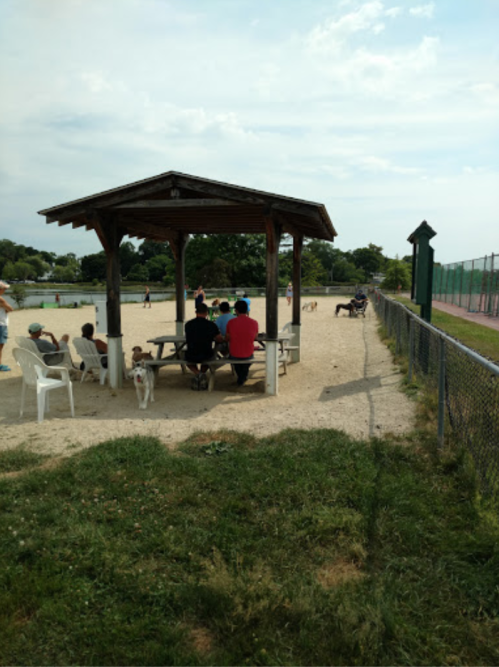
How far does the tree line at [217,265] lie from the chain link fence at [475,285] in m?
23.6

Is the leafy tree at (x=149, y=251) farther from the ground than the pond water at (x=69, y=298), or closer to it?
farther from the ground

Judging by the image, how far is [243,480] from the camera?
14.3 ft

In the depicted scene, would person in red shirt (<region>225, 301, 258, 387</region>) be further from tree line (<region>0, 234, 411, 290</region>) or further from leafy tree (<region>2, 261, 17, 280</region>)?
leafy tree (<region>2, 261, 17, 280</region>)

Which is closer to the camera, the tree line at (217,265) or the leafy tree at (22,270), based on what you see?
the tree line at (217,265)

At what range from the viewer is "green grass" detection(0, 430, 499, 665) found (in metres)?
2.53

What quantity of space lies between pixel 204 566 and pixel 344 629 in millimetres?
947

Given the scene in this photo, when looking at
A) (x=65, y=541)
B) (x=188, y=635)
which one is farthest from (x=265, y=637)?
(x=65, y=541)

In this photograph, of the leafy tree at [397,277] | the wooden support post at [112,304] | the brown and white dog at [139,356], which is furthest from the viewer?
the leafy tree at [397,277]

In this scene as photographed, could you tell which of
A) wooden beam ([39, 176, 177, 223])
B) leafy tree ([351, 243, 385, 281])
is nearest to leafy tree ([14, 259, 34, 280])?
leafy tree ([351, 243, 385, 281])

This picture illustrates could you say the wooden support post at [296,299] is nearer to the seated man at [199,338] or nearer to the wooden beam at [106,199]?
the seated man at [199,338]

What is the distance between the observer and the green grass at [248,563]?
2527mm

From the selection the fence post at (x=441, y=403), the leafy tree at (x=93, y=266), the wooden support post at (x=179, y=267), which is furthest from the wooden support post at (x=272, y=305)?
the leafy tree at (x=93, y=266)

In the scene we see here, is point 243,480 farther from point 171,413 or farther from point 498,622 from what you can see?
point 171,413

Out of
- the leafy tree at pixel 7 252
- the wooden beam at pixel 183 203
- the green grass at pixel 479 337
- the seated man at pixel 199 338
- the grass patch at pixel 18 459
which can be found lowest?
the grass patch at pixel 18 459
